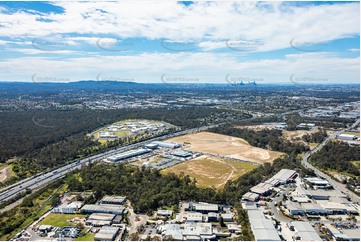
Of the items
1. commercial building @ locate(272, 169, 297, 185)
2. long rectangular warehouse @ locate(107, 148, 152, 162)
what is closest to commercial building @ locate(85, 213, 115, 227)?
long rectangular warehouse @ locate(107, 148, 152, 162)

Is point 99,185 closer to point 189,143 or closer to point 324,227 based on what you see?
point 324,227

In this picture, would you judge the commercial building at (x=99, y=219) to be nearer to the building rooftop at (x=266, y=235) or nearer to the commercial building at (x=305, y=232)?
the building rooftop at (x=266, y=235)

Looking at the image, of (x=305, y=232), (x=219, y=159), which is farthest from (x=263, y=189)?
(x=219, y=159)

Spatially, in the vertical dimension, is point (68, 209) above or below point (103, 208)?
below

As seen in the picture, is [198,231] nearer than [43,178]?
Yes

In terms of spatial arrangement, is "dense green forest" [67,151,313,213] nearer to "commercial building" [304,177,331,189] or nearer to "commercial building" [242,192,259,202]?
"commercial building" [242,192,259,202]

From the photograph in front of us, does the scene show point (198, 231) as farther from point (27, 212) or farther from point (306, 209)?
point (27, 212)
